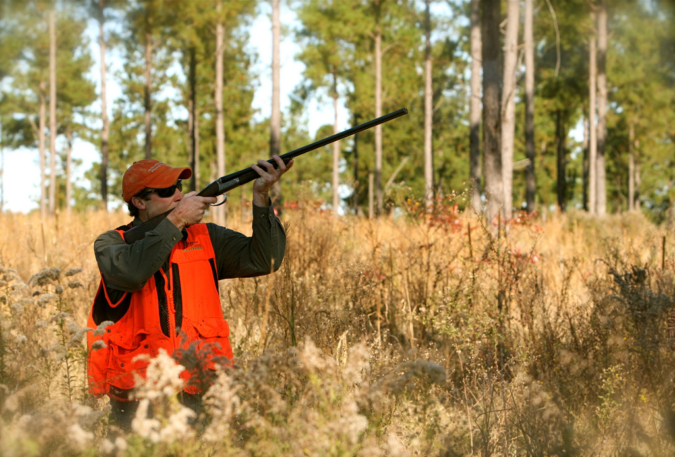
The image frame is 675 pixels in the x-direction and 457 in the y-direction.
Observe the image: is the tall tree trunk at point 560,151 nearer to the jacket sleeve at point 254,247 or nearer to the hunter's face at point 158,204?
the jacket sleeve at point 254,247

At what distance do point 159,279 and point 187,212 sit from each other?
0.32m

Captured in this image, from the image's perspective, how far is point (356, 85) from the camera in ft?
92.1

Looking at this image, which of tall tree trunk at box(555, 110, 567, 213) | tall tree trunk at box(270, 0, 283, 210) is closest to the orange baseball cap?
tall tree trunk at box(270, 0, 283, 210)

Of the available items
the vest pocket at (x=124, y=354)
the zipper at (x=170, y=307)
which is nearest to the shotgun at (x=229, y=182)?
the zipper at (x=170, y=307)

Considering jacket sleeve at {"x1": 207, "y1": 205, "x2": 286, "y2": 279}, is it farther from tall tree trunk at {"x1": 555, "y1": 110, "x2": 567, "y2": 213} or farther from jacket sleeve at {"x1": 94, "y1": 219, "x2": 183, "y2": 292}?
tall tree trunk at {"x1": 555, "y1": 110, "x2": 567, "y2": 213}

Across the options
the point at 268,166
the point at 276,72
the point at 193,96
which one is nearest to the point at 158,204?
the point at 268,166

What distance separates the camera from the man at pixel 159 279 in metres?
2.37

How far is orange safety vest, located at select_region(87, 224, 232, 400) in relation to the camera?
240cm

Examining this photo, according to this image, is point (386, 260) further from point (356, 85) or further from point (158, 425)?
point (356, 85)

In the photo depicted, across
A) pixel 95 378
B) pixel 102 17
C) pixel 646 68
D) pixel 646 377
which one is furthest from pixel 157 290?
pixel 646 68

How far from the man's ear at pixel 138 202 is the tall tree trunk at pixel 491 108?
4822 millimetres

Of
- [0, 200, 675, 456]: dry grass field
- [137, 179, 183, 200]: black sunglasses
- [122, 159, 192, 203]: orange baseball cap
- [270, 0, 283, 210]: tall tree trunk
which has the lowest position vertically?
[0, 200, 675, 456]: dry grass field

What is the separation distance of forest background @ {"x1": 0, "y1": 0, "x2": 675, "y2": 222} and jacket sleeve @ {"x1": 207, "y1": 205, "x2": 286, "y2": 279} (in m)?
11.5

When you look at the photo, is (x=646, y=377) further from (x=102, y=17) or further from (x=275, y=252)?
(x=102, y=17)
